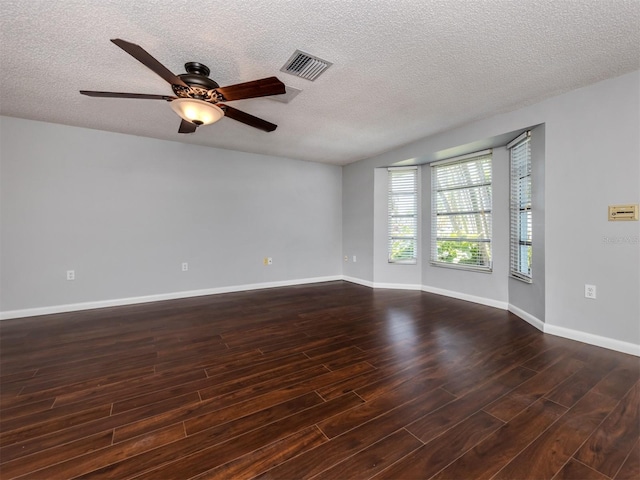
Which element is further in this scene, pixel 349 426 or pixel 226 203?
pixel 226 203

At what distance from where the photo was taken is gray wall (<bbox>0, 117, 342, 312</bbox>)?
341 cm

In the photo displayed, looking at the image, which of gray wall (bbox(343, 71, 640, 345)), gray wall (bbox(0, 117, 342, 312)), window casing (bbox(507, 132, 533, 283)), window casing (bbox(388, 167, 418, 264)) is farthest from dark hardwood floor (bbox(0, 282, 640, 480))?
window casing (bbox(388, 167, 418, 264))

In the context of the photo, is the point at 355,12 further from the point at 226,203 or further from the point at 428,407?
the point at 226,203

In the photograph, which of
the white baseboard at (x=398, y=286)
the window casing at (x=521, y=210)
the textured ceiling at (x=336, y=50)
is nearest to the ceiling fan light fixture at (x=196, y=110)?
the textured ceiling at (x=336, y=50)

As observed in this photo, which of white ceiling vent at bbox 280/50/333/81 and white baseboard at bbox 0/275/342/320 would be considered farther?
white baseboard at bbox 0/275/342/320

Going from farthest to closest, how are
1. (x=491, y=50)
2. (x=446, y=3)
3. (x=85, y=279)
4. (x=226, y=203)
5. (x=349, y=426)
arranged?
(x=226, y=203) → (x=85, y=279) → (x=491, y=50) → (x=446, y=3) → (x=349, y=426)

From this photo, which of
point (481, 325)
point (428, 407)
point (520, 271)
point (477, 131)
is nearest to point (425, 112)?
point (477, 131)

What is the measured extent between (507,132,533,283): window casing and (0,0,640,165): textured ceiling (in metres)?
0.63

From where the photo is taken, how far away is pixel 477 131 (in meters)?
3.45

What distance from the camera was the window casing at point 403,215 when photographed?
15.9 feet

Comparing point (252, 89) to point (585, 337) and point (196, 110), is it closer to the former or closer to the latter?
point (196, 110)

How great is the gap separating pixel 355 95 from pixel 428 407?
107 inches

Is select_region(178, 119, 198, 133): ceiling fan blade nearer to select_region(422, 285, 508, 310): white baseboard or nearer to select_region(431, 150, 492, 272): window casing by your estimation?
select_region(431, 150, 492, 272): window casing

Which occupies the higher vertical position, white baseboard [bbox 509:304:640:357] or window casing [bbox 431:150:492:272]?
window casing [bbox 431:150:492:272]
